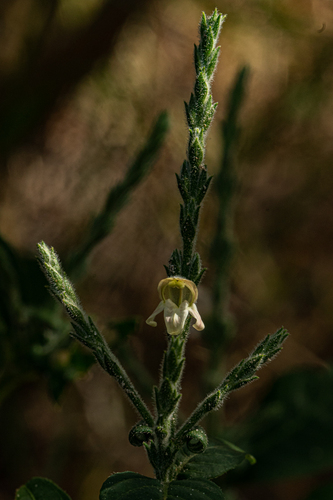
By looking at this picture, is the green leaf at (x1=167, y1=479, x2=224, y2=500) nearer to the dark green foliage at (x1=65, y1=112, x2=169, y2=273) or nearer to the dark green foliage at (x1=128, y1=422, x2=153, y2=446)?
the dark green foliage at (x1=128, y1=422, x2=153, y2=446)

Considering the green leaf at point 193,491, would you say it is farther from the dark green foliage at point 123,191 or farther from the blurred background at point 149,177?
the blurred background at point 149,177

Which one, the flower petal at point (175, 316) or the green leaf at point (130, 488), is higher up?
the flower petal at point (175, 316)

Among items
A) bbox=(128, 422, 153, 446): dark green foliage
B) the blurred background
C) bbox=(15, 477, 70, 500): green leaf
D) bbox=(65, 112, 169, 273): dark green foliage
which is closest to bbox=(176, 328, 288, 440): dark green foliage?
bbox=(128, 422, 153, 446): dark green foliage

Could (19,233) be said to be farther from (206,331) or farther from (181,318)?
(181,318)

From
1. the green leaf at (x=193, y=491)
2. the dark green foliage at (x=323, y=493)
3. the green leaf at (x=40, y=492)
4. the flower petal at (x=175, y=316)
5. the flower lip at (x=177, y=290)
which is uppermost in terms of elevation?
the flower lip at (x=177, y=290)

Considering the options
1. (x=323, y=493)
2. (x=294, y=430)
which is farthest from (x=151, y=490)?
(x=294, y=430)

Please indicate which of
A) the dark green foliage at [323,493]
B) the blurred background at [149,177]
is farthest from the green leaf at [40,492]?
the blurred background at [149,177]
